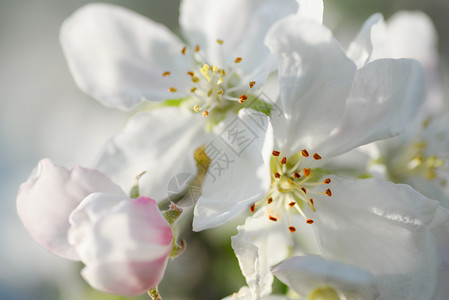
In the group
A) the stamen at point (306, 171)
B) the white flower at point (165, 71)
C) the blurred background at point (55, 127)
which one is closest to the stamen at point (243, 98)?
the white flower at point (165, 71)

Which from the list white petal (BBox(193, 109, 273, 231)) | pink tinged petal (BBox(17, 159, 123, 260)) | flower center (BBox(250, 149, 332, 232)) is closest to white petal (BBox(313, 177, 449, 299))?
flower center (BBox(250, 149, 332, 232))

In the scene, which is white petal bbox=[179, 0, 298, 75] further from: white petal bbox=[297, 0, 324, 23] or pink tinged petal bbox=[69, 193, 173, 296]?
pink tinged petal bbox=[69, 193, 173, 296]

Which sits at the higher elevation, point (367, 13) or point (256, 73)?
point (256, 73)

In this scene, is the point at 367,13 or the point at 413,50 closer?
the point at 413,50

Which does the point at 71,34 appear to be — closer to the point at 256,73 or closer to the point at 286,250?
the point at 256,73

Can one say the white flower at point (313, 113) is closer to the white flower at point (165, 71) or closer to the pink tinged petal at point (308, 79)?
the pink tinged petal at point (308, 79)

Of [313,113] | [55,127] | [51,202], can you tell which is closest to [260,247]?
[313,113]

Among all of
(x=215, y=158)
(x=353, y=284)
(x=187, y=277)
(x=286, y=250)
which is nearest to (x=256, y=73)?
(x=215, y=158)
